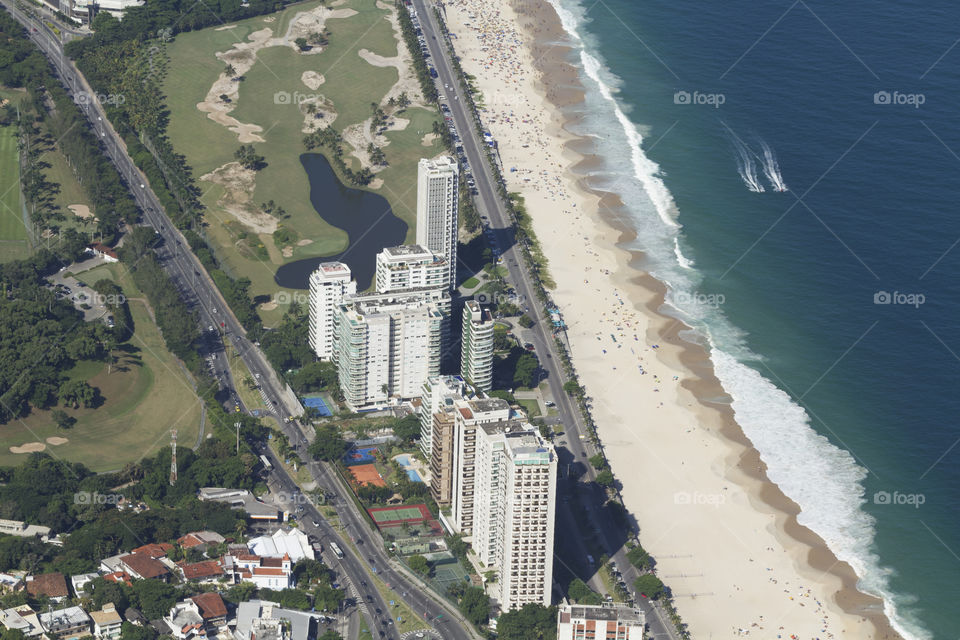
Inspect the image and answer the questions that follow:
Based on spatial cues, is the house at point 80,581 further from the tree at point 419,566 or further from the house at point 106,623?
the tree at point 419,566

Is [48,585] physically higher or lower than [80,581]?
lower

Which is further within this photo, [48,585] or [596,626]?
[48,585]

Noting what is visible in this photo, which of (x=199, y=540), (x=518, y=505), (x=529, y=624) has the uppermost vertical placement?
(x=518, y=505)

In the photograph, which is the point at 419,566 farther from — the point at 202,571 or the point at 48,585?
the point at 48,585

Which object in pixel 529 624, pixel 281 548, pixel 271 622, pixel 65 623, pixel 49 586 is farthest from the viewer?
pixel 281 548

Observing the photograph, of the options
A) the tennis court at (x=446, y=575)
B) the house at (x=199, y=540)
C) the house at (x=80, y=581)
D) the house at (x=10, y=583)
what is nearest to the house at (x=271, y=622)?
the house at (x=199, y=540)

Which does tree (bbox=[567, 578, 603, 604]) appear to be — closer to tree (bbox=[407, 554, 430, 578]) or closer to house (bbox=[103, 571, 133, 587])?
tree (bbox=[407, 554, 430, 578])

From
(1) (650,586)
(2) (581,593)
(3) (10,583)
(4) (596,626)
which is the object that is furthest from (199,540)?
(1) (650,586)
